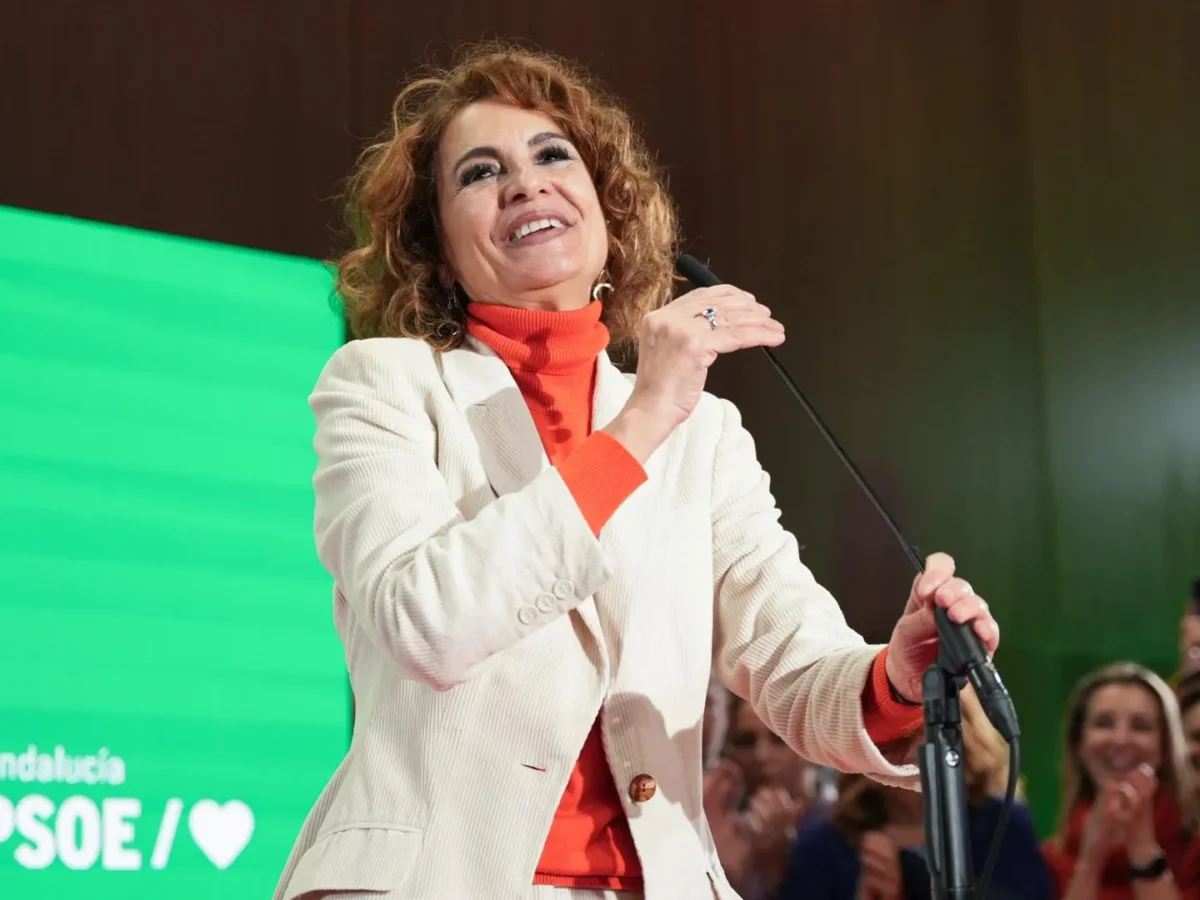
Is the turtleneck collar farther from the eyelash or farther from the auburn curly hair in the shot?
the eyelash

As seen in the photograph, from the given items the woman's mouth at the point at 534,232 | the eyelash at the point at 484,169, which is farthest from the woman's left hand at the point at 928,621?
the eyelash at the point at 484,169

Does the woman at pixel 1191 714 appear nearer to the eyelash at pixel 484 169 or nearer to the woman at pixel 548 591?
the woman at pixel 548 591

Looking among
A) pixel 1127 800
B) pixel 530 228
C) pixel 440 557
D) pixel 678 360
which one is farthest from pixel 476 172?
pixel 1127 800

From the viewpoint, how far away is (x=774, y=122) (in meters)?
4.08

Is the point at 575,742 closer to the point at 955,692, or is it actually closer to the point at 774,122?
the point at 955,692

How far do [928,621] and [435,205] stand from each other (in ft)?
2.89

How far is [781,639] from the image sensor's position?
1.61 m

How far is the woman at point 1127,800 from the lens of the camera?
3.13m

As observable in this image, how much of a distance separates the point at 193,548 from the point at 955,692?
7.41 ft

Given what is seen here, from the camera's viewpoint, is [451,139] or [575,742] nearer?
[575,742]

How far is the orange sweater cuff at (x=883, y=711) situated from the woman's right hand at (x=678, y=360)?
30 centimetres

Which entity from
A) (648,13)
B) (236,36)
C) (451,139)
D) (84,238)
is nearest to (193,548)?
(84,238)

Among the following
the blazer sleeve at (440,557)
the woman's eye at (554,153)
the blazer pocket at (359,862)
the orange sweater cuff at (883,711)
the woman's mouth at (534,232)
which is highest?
the woman's eye at (554,153)

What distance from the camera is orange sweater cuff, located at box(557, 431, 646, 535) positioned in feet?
4.52
